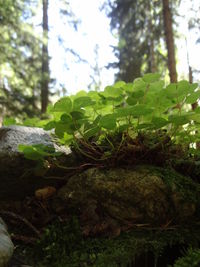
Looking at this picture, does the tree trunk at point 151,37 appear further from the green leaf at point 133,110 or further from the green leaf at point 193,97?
the green leaf at point 133,110

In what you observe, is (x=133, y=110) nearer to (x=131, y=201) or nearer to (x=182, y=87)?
(x=182, y=87)

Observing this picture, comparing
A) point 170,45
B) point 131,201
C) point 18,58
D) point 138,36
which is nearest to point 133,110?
point 131,201

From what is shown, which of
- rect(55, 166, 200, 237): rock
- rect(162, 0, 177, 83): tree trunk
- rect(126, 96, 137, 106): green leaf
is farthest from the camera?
rect(162, 0, 177, 83): tree trunk

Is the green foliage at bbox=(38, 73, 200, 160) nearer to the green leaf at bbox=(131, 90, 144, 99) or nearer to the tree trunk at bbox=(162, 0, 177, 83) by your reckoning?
the green leaf at bbox=(131, 90, 144, 99)

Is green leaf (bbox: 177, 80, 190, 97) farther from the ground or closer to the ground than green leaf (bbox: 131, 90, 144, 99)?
farther from the ground

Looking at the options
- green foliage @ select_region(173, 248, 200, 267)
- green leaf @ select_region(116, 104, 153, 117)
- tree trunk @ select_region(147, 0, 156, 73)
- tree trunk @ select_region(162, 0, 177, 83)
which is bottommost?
green foliage @ select_region(173, 248, 200, 267)

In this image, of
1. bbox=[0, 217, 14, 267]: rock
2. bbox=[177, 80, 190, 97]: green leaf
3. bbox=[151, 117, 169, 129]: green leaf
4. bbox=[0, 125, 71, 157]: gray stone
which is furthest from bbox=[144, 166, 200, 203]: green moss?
bbox=[0, 217, 14, 267]: rock

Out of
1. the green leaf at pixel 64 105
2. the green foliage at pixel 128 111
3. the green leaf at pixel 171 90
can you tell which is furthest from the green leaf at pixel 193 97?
the green leaf at pixel 64 105

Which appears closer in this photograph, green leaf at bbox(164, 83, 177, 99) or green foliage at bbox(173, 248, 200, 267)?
green foliage at bbox(173, 248, 200, 267)
